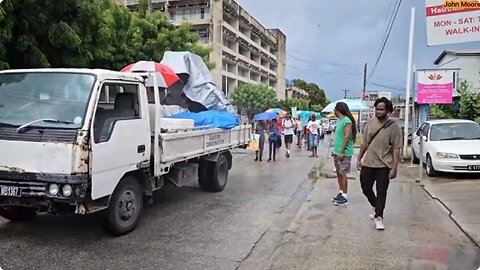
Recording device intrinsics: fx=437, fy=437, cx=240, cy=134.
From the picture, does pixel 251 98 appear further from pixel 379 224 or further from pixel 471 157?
pixel 379 224

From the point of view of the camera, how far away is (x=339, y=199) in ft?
24.4

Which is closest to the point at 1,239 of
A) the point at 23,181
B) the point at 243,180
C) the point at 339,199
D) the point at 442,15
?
the point at 23,181

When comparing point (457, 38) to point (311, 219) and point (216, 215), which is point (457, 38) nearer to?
point (311, 219)

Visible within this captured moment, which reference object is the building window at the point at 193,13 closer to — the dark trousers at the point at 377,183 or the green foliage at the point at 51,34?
the green foliage at the point at 51,34

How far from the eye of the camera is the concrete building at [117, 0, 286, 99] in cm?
5075

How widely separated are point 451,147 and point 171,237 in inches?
304

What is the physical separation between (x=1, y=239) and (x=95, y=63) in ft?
25.1

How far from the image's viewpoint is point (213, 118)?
8625mm

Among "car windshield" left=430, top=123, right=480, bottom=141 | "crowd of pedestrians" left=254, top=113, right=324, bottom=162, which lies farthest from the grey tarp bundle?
"car windshield" left=430, top=123, right=480, bottom=141

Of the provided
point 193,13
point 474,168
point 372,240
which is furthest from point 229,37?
point 372,240

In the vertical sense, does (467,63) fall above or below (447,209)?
above

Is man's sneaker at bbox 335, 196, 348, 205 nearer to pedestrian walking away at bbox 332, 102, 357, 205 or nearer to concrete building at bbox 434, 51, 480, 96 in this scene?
pedestrian walking away at bbox 332, 102, 357, 205

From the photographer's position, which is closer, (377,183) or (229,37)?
(377,183)

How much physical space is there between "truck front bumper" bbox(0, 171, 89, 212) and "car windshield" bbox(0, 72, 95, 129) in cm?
57
